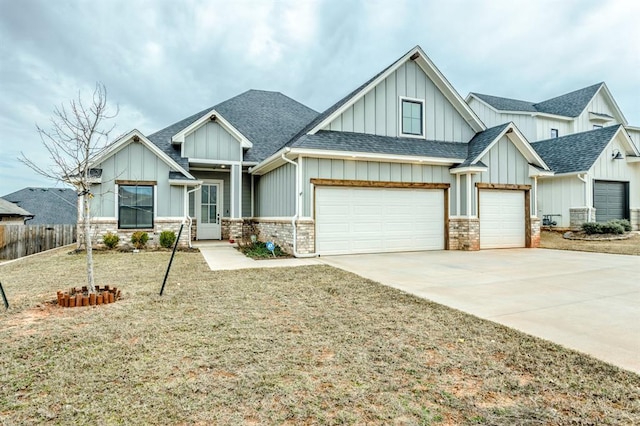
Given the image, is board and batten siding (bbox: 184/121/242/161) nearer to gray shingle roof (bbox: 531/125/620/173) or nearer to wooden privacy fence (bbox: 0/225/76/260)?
wooden privacy fence (bbox: 0/225/76/260)

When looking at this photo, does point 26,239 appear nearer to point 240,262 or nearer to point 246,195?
point 246,195

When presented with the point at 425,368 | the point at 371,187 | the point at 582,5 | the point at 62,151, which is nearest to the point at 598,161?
the point at 582,5

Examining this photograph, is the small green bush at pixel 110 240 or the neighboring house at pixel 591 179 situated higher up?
the neighboring house at pixel 591 179

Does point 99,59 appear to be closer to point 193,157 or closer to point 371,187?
point 193,157

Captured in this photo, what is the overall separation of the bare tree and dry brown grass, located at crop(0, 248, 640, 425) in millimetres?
1887

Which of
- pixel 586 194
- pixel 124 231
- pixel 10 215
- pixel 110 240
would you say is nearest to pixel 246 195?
pixel 124 231

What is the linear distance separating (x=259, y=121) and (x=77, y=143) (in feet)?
44.0

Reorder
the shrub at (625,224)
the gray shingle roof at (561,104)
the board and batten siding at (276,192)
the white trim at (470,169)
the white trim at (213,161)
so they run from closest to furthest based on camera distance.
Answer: the board and batten siding at (276,192)
the white trim at (470,169)
the white trim at (213,161)
the shrub at (625,224)
the gray shingle roof at (561,104)

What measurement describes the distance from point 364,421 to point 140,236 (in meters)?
11.8

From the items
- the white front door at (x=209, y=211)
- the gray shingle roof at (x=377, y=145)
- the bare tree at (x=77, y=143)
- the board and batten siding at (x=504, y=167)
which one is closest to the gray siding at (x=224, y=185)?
the white front door at (x=209, y=211)

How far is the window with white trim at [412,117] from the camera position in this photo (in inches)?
490

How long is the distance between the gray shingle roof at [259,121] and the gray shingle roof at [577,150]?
13447 millimetres

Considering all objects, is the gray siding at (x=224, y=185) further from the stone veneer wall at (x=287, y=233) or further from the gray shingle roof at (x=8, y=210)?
the gray shingle roof at (x=8, y=210)

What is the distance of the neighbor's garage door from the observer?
16516 mm
